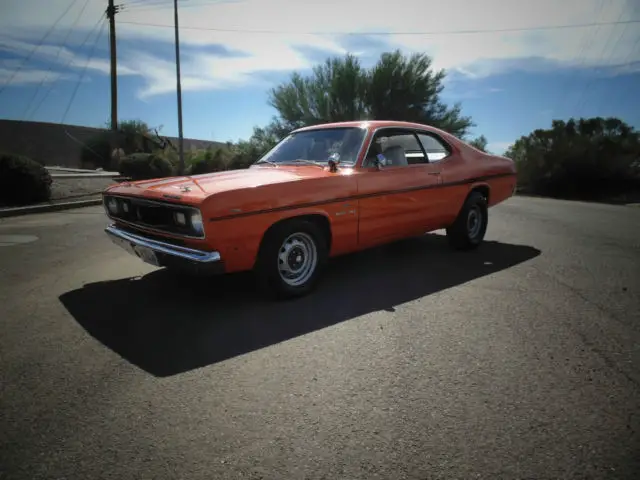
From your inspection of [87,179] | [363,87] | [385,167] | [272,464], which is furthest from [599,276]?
[363,87]

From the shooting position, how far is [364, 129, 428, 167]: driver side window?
4369 millimetres

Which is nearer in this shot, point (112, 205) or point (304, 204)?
point (304, 204)

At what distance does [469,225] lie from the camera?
18.4ft

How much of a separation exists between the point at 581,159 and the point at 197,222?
16.2m

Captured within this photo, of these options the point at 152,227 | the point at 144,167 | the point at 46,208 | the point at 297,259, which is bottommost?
the point at 46,208

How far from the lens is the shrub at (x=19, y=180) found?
32.3ft

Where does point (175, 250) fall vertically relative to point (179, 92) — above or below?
below

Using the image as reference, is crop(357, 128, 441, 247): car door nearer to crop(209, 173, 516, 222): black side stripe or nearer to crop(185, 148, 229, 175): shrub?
crop(209, 173, 516, 222): black side stripe

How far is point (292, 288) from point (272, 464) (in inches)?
78.8

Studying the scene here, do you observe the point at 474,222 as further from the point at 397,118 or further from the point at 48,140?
the point at 48,140

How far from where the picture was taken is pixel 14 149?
22.3 metres

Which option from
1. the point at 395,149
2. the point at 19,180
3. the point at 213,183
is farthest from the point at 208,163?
the point at 213,183

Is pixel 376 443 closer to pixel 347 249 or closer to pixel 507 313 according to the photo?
pixel 507 313

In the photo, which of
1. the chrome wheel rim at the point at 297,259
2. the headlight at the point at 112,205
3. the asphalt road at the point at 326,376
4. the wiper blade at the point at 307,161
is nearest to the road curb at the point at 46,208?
the asphalt road at the point at 326,376
